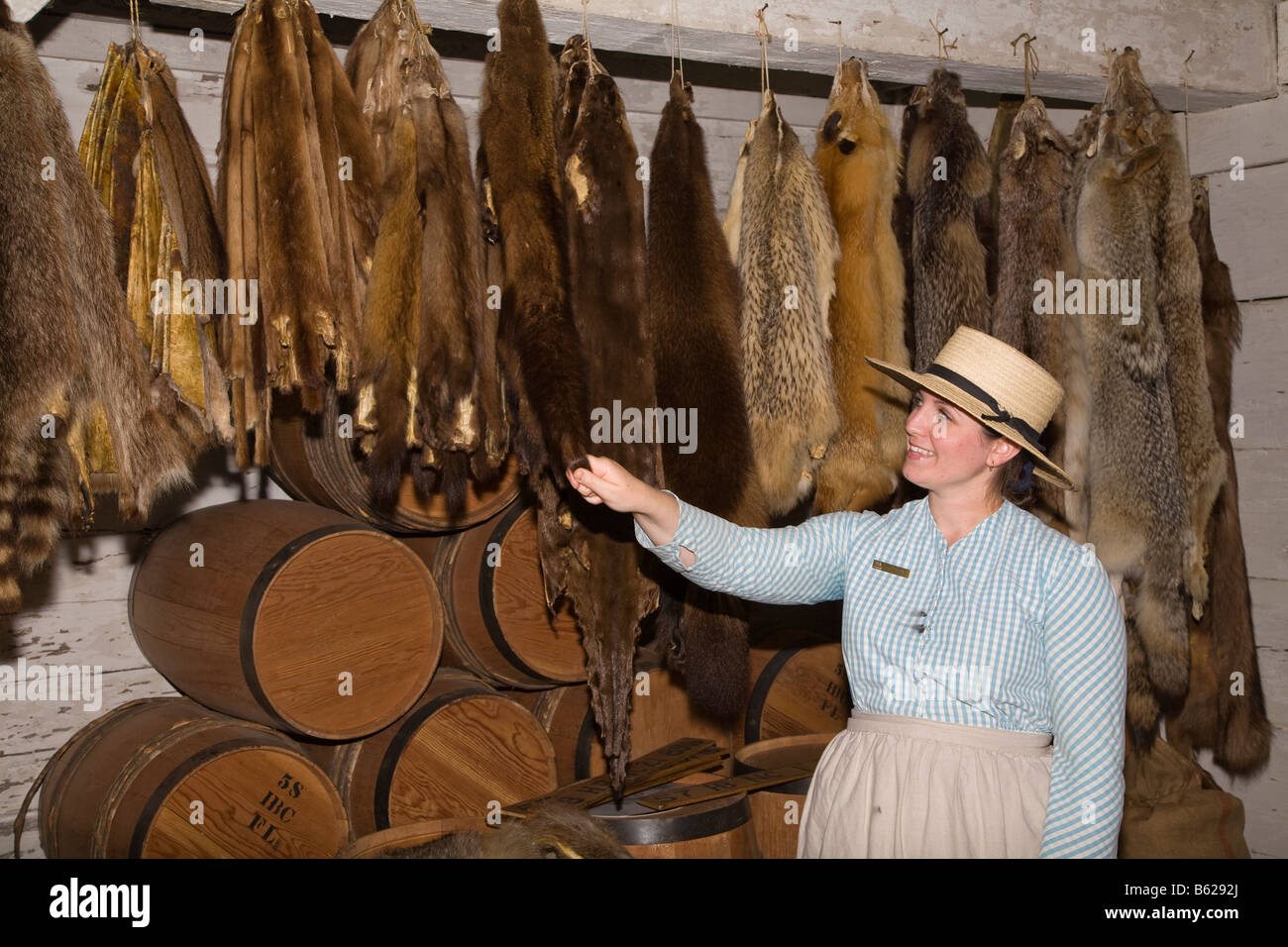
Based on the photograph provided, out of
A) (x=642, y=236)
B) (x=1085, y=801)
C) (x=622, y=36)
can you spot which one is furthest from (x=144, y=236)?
(x=1085, y=801)

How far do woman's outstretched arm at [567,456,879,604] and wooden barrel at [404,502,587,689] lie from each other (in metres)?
0.98

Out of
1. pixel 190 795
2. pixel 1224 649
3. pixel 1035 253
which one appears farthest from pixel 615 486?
pixel 1224 649

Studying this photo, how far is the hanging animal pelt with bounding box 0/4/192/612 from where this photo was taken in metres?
2.29

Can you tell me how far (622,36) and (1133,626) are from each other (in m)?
2.35

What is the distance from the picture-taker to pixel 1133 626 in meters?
3.50

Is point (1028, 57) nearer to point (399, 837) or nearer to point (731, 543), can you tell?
point (731, 543)

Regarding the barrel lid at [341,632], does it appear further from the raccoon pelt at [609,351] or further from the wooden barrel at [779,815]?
the wooden barrel at [779,815]

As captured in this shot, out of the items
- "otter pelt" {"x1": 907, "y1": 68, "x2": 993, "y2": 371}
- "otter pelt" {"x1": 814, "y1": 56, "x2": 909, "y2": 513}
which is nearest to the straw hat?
"otter pelt" {"x1": 814, "y1": 56, "x2": 909, "y2": 513}

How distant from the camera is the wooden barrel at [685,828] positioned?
302 centimetres

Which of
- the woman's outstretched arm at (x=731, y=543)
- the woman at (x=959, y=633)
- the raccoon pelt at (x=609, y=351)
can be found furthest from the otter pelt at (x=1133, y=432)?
the raccoon pelt at (x=609, y=351)

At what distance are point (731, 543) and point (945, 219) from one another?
1.42 m

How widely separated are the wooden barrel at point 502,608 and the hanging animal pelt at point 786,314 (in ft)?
2.74
